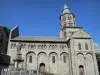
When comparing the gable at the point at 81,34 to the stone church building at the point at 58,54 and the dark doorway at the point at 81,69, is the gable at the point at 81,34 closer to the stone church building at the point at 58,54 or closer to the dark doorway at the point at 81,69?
the stone church building at the point at 58,54

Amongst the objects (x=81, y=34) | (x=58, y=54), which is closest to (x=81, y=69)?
(x=58, y=54)

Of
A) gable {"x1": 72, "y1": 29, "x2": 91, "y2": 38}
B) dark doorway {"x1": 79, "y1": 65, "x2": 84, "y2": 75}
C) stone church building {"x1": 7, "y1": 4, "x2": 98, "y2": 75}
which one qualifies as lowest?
dark doorway {"x1": 79, "y1": 65, "x2": 84, "y2": 75}

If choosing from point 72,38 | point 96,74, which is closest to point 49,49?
point 72,38

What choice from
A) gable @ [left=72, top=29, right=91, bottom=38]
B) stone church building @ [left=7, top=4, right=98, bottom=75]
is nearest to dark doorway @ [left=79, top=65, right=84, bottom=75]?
stone church building @ [left=7, top=4, right=98, bottom=75]

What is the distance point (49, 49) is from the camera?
36375 millimetres

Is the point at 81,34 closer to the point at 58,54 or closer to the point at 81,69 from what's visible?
the point at 58,54

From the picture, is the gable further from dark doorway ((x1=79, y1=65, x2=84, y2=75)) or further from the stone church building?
dark doorway ((x1=79, y1=65, x2=84, y2=75))

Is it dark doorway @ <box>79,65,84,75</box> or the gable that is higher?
the gable

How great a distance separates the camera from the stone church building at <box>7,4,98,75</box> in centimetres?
3347

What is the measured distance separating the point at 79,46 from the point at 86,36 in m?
3.39

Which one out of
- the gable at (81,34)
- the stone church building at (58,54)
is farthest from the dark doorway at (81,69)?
the gable at (81,34)

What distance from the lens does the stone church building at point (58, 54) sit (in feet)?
110

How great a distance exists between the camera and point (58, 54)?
3603cm

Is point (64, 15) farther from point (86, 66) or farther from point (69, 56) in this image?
point (86, 66)
